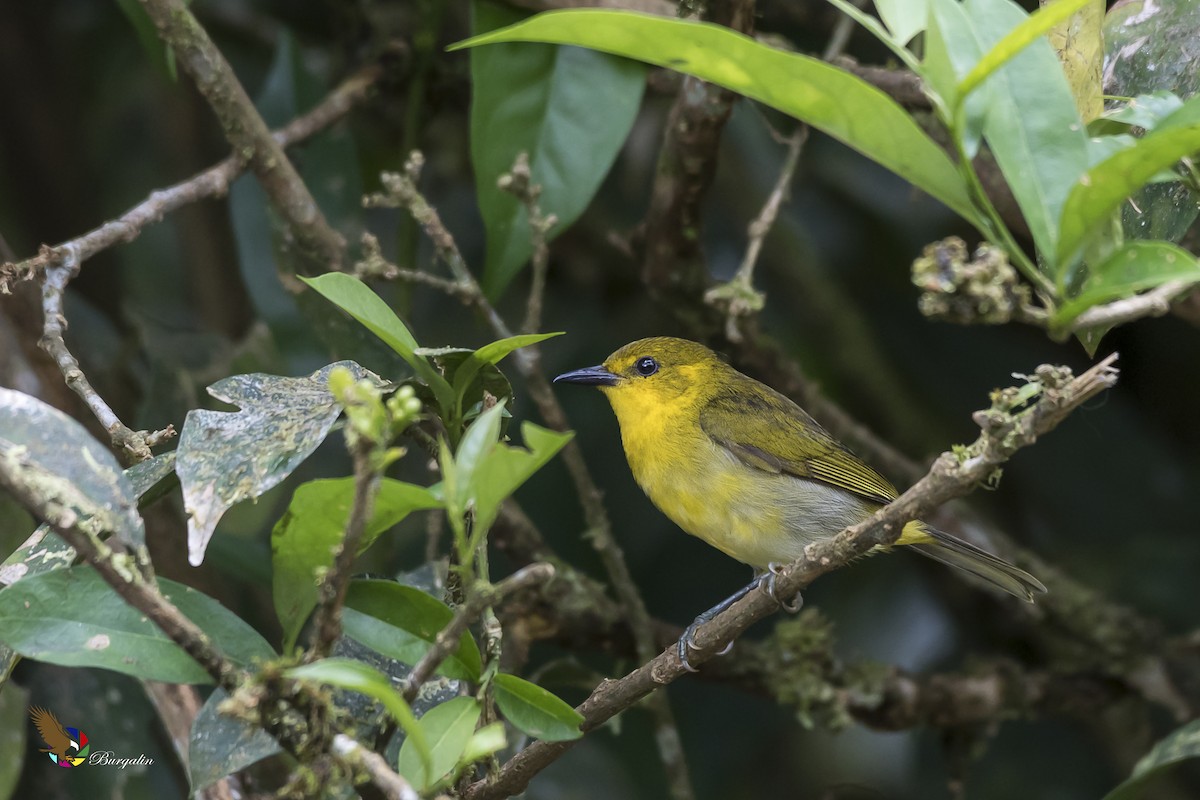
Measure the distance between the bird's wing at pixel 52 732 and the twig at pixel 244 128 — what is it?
4.16 ft

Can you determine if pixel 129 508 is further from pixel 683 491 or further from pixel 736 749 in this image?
pixel 736 749

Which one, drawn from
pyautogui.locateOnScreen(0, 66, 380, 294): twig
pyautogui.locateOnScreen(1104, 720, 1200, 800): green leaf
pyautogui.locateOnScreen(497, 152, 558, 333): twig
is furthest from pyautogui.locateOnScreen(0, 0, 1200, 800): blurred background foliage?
pyautogui.locateOnScreen(1104, 720, 1200, 800): green leaf

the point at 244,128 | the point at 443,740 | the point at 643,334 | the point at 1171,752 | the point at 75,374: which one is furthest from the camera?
the point at 643,334

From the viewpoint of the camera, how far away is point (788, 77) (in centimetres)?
145

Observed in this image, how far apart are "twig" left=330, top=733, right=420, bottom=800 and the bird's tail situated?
1918mm

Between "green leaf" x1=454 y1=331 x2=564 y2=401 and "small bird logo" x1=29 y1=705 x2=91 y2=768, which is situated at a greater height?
"green leaf" x1=454 y1=331 x2=564 y2=401

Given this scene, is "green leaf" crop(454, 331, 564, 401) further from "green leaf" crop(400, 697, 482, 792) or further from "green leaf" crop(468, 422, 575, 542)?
"green leaf" crop(400, 697, 482, 792)

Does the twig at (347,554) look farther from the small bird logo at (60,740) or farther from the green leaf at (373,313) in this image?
the small bird logo at (60,740)

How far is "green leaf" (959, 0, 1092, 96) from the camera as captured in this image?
1.33m

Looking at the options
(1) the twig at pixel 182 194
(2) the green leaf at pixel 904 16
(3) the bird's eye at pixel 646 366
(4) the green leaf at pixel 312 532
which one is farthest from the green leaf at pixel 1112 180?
(3) the bird's eye at pixel 646 366

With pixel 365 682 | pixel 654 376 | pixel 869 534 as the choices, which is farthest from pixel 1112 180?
pixel 654 376

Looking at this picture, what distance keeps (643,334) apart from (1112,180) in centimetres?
299

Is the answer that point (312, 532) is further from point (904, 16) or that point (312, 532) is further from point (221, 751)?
point (904, 16)

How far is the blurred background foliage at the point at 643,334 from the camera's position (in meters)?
3.61
